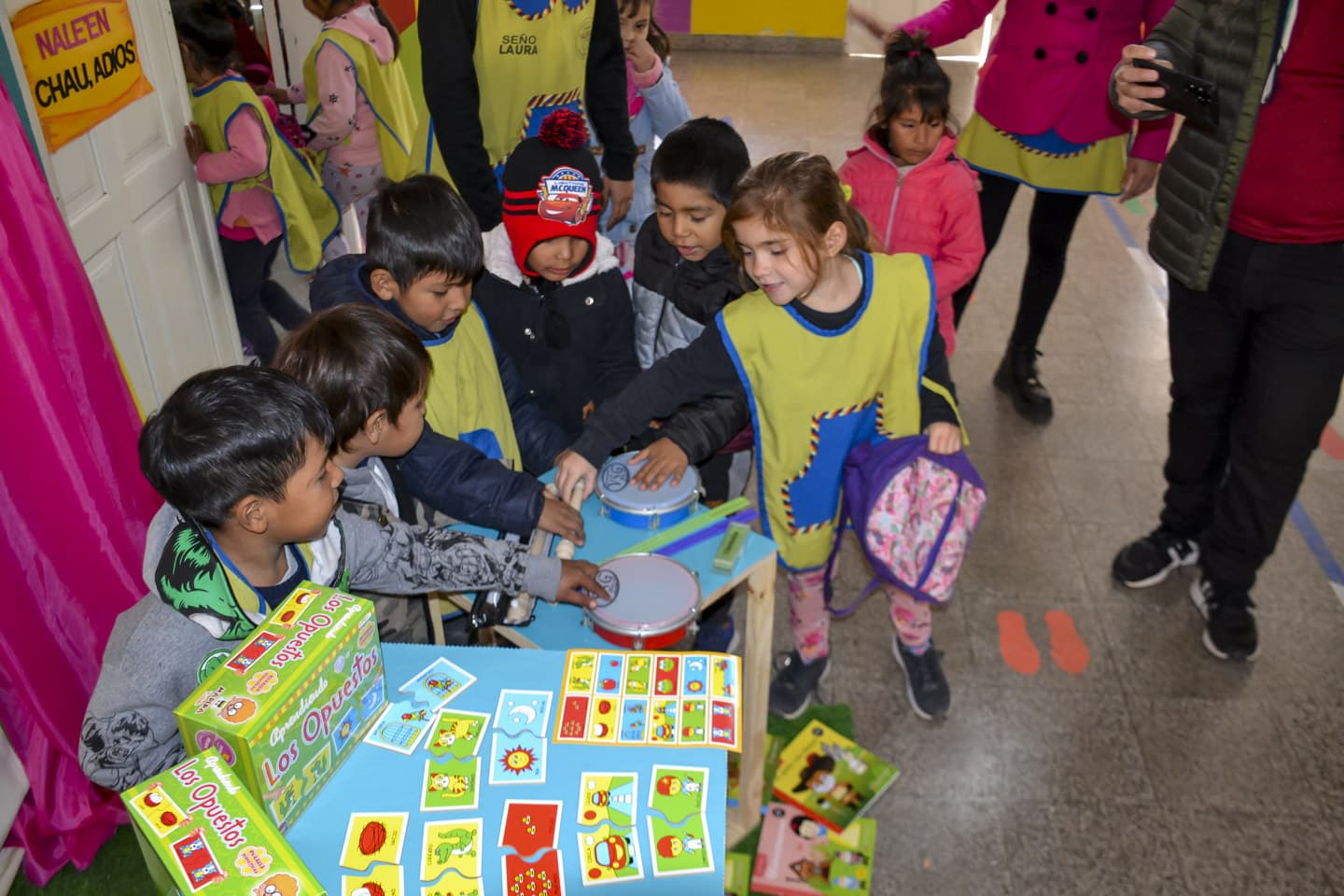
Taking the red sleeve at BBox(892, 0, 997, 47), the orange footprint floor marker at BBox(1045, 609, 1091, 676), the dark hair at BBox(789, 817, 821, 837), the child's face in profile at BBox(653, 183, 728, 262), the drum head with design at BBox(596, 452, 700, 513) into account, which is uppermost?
the red sleeve at BBox(892, 0, 997, 47)

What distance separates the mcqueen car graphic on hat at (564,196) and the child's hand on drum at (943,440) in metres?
0.89

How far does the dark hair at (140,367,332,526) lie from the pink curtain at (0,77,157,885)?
2.07 ft

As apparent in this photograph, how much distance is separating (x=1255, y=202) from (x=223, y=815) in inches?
92.2

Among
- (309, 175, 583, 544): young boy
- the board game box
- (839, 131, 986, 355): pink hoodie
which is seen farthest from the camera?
(839, 131, 986, 355): pink hoodie

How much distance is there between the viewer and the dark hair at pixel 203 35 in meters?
3.34

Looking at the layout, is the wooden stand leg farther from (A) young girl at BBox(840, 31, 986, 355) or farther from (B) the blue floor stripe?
(B) the blue floor stripe

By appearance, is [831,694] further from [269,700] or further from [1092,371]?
[1092,371]

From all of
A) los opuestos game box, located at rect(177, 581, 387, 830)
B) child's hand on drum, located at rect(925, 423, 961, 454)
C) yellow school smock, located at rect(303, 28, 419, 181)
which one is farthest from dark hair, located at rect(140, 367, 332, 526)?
yellow school smock, located at rect(303, 28, 419, 181)

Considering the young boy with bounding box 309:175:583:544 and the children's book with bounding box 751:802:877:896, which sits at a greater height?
the young boy with bounding box 309:175:583:544

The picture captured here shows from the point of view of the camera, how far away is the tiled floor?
2279 millimetres

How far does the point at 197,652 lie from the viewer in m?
1.50

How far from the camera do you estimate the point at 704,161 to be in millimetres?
2322

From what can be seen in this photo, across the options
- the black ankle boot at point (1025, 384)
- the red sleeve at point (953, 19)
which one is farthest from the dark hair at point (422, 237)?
the black ankle boot at point (1025, 384)

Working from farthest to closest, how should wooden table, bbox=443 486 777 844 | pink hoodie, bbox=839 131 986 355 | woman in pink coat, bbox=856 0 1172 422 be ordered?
1. woman in pink coat, bbox=856 0 1172 422
2. pink hoodie, bbox=839 131 986 355
3. wooden table, bbox=443 486 777 844
